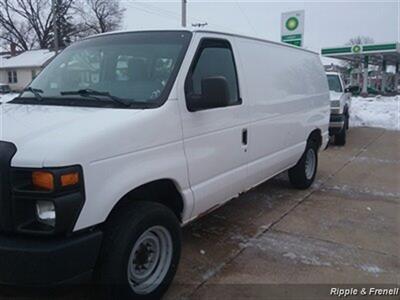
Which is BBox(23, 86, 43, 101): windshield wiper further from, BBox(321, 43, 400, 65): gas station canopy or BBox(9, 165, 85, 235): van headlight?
BBox(321, 43, 400, 65): gas station canopy

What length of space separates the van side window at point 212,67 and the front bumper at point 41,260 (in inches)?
60.0

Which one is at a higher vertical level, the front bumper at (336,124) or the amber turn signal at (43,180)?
the amber turn signal at (43,180)

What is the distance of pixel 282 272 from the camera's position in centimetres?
398

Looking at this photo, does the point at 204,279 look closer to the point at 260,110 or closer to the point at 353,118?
the point at 260,110

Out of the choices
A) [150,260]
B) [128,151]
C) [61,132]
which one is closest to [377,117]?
[150,260]

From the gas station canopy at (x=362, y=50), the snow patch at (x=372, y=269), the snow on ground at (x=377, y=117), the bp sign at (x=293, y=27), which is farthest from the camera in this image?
the gas station canopy at (x=362, y=50)

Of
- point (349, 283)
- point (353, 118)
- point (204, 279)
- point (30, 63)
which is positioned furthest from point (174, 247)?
point (30, 63)

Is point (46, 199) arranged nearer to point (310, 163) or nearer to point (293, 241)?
point (293, 241)

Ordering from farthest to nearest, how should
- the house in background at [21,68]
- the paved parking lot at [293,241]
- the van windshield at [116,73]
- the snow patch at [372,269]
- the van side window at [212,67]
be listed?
Answer: the house in background at [21,68]
the snow patch at [372,269]
the paved parking lot at [293,241]
the van side window at [212,67]
the van windshield at [116,73]

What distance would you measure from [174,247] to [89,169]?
45.0 inches

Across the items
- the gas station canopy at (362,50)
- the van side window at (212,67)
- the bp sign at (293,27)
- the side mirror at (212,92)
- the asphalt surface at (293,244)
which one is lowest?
the asphalt surface at (293,244)

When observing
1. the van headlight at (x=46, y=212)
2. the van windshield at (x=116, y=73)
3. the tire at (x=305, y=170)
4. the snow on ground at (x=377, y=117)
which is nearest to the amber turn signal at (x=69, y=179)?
the van headlight at (x=46, y=212)

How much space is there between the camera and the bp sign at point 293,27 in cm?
1220

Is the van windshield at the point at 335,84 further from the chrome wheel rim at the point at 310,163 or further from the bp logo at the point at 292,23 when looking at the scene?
the chrome wheel rim at the point at 310,163
